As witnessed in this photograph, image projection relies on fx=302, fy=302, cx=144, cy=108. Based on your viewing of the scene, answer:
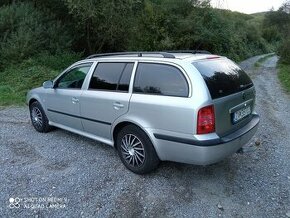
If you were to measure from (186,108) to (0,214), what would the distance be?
7.91 feet

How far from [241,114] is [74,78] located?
110 inches

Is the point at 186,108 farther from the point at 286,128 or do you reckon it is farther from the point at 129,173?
the point at 286,128

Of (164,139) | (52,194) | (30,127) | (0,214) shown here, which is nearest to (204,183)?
(164,139)

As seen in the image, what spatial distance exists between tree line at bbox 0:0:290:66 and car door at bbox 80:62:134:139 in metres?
8.29

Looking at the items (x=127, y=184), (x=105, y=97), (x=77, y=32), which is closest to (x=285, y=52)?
(x=77, y=32)

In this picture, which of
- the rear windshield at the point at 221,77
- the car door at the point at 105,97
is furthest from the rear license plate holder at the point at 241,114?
the car door at the point at 105,97

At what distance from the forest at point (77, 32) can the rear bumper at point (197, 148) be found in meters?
6.56

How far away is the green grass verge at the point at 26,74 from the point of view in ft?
30.8

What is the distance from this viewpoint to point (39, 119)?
6020 mm

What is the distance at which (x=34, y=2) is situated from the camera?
13.8m

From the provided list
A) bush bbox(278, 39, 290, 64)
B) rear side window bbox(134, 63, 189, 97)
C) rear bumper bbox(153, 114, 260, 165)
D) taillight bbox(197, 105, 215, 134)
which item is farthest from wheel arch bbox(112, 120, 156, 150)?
bush bbox(278, 39, 290, 64)

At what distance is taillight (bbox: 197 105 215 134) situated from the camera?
3.40 m

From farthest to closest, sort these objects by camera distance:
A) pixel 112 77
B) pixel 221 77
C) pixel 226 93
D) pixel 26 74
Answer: pixel 26 74 → pixel 112 77 → pixel 221 77 → pixel 226 93

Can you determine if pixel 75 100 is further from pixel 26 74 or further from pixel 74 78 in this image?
pixel 26 74
